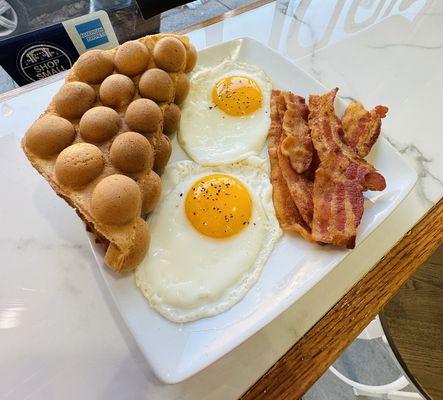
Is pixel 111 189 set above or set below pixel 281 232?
above

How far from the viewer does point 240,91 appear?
5.45ft

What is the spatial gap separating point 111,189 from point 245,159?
0.62 m

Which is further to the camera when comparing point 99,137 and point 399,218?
point 399,218

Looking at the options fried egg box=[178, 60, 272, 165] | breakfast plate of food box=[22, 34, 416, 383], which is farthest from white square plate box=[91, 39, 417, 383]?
fried egg box=[178, 60, 272, 165]

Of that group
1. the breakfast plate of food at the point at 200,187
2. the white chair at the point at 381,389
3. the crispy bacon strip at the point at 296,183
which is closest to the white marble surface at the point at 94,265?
the breakfast plate of food at the point at 200,187

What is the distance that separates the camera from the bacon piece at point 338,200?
1170 millimetres

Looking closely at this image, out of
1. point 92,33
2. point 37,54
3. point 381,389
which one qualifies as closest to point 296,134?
point 92,33

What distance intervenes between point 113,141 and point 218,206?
45cm

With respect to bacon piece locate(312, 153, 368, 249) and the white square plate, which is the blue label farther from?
bacon piece locate(312, 153, 368, 249)

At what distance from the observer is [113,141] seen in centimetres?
118

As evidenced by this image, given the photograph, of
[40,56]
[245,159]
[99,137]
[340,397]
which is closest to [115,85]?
[99,137]

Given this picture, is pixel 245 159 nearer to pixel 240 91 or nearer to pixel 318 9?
pixel 240 91

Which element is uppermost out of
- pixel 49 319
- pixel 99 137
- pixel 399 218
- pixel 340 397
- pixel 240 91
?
pixel 99 137

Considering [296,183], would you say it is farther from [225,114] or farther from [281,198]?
[225,114]
